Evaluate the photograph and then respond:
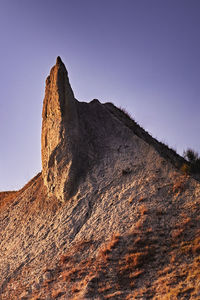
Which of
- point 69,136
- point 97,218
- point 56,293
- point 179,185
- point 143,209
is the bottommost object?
point 56,293

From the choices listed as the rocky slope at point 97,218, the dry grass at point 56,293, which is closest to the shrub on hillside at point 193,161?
the rocky slope at point 97,218

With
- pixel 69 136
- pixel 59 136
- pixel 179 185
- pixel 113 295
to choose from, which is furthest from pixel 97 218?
pixel 59 136

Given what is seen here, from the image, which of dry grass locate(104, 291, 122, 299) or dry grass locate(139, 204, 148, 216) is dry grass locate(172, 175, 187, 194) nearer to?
dry grass locate(139, 204, 148, 216)

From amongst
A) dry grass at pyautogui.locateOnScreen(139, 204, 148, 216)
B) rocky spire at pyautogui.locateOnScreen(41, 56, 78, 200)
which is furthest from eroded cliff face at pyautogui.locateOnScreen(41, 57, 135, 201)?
dry grass at pyautogui.locateOnScreen(139, 204, 148, 216)

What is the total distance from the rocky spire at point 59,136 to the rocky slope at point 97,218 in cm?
5

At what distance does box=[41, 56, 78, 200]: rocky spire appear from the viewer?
1650 cm

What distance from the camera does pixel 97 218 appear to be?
13914 millimetres

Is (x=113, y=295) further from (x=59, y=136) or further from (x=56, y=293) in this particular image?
(x=59, y=136)

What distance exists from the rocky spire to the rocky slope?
0.05 meters

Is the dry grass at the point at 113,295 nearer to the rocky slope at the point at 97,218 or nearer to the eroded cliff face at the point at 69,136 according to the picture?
the rocky slope at the point at 97,218

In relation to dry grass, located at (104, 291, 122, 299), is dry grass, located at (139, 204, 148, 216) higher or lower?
higher

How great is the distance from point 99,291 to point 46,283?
99.9 inches

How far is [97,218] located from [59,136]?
5274 mm

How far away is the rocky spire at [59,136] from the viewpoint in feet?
54.1
